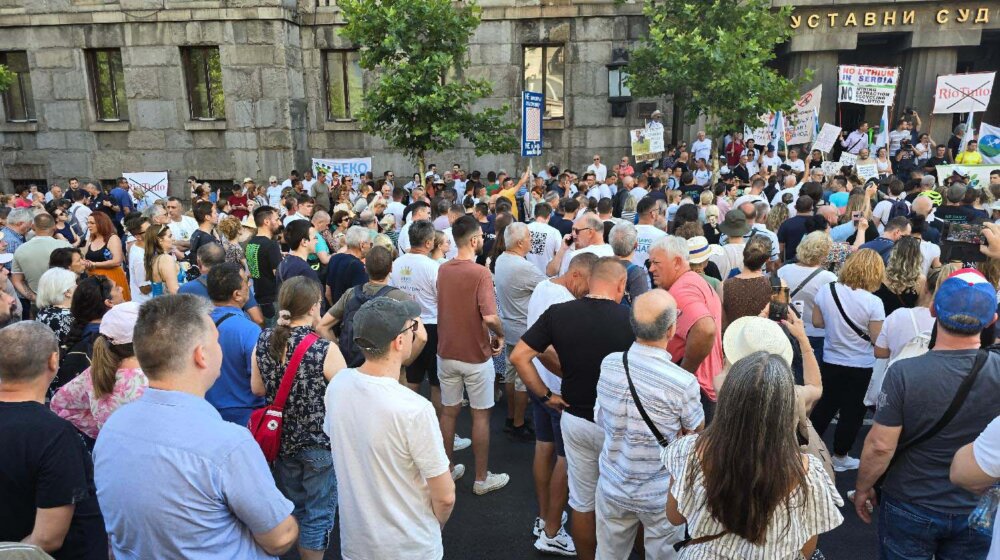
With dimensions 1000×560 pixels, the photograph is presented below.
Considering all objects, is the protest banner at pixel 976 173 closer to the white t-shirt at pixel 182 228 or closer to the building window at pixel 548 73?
the building window at pixel 548 73

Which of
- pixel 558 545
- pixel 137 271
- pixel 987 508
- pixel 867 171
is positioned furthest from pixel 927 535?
pixel 867 171

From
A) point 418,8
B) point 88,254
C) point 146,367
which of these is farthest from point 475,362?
point 418,8

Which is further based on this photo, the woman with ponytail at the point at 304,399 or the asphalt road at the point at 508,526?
the asphalt road at the point at 508,526

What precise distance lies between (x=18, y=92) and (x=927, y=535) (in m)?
23.3

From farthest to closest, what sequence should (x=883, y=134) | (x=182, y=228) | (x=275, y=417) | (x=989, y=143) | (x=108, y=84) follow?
(x=108, y=84) < (x=883, y=134) < (x=989, y=143) < (x=182, y=228) < (x=275, y=417)

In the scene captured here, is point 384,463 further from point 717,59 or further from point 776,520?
point 717,59

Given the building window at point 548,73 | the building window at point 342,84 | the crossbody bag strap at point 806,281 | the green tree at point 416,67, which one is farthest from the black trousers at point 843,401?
the building window at point 342,84

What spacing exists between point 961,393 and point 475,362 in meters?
3.12

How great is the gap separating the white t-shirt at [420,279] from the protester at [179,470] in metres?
3.32

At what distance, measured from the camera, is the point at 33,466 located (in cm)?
248

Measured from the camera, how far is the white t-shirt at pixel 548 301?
13.9 ft

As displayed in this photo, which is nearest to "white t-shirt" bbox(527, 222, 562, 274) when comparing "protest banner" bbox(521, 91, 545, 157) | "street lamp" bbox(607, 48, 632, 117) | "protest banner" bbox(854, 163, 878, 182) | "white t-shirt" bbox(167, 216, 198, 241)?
"protest banner" bbox(521, 91, 545, 157)

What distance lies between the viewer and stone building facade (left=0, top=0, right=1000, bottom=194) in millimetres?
16812

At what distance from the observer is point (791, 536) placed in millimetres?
2219
